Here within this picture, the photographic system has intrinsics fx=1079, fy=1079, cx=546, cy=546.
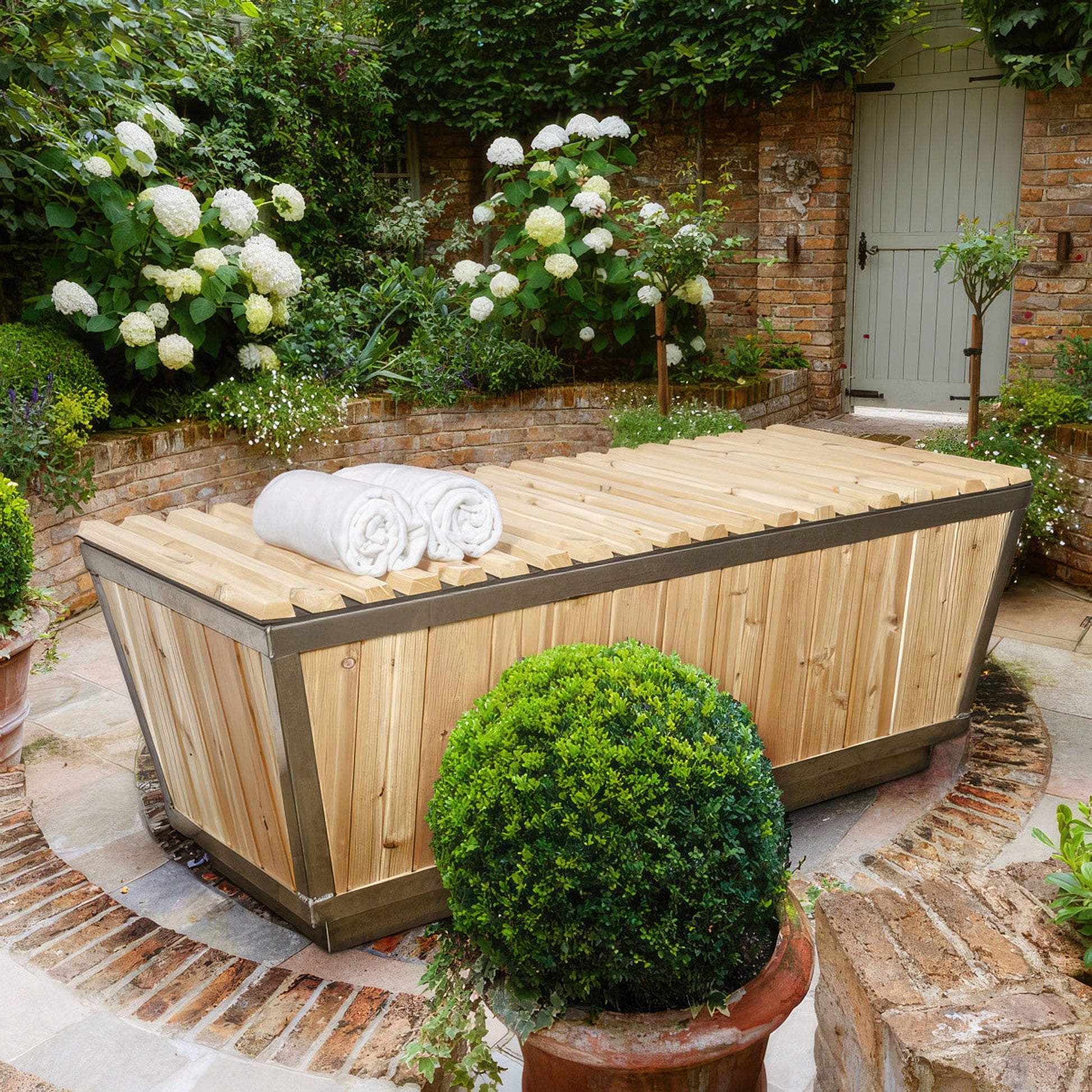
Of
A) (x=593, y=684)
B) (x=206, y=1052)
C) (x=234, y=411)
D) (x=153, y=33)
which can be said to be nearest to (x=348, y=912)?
(x=206, y=1052)

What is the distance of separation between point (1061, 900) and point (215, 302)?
4.93 meters

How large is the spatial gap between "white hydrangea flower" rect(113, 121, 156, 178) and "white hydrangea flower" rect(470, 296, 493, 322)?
6.93 feet

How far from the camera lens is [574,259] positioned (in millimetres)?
6715

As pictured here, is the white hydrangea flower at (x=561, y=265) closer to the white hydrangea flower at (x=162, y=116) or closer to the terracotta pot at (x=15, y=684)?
the white hydrangea flower at (x=162, y=116)

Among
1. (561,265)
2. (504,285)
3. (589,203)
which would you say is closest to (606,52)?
(589,203)

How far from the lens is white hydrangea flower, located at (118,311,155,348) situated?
5.15m

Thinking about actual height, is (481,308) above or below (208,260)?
below

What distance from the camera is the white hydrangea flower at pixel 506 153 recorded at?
7.04 meters

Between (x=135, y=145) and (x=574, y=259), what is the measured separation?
2.65 m

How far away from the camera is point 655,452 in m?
3.62

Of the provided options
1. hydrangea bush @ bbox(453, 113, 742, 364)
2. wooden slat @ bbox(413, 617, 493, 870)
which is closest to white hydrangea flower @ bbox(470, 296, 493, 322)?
hydrangea bush @ bbox(453, 113, 742, 364)

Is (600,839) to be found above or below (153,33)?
below

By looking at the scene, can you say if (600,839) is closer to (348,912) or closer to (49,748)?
(348,912)

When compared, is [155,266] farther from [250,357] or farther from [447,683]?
[447,683]
